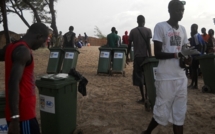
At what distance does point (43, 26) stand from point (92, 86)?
5.73 meters

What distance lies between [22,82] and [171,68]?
1.83m

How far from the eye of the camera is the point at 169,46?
3439mm

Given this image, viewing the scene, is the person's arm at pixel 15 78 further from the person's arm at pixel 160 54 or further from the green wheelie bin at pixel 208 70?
the green wheelie bin at pixel 208 70

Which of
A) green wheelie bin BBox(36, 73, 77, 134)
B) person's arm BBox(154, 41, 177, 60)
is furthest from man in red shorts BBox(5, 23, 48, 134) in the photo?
person's arm BBox(154, 41, 177, 60)

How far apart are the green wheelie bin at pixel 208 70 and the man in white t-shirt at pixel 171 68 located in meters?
3.95

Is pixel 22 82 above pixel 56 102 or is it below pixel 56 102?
above

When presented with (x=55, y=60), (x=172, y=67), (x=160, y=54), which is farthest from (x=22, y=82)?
(x=55, y=60)

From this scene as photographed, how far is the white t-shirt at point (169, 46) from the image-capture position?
338cm

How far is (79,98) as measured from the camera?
21.8ft

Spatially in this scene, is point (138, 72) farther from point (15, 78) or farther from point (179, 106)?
point (15, 78)

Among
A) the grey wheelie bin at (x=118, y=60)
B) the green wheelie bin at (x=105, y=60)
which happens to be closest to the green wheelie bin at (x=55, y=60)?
the green wheelie bin at (x=105, y=60)

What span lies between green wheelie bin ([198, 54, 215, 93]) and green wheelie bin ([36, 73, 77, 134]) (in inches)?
176

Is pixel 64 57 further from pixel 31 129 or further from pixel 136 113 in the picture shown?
pixel 31 129

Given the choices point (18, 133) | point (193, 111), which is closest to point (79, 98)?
point (193, 111)
